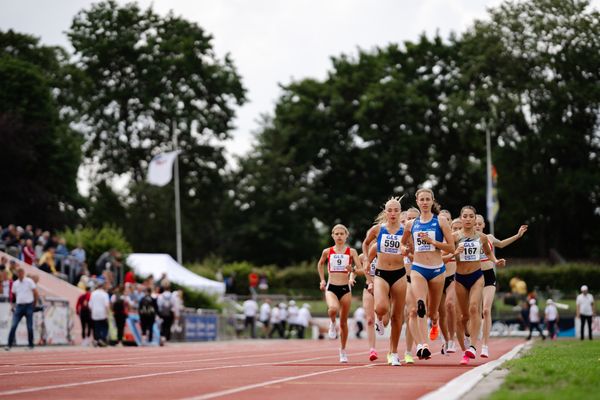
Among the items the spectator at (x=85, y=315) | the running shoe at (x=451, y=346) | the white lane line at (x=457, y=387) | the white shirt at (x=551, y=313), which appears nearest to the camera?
the white lane line at (x=457, y=387)

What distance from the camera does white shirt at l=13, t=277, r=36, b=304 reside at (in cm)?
2750

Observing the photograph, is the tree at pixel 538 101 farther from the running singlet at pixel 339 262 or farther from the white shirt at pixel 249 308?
the running singlet at pixel 339 262

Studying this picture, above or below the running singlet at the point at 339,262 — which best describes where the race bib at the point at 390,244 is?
above

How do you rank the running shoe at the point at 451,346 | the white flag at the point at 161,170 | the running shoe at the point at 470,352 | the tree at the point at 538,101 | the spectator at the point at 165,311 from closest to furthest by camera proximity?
the running shoe at the point at 470,352, the running shoe at the point at 451,346, the spectator at the point at 165,311, the white flag at the point at 161,170, the tree at the point at 538,101

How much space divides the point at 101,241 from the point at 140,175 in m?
29.5

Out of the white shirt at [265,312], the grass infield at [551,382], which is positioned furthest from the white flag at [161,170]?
the grass infield at [551,382]

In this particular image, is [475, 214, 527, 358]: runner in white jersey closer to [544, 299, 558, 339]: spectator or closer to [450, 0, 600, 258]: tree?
[544, 299, 558, 339]: spectator

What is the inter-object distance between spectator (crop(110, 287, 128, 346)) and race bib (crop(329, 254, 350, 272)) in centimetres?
1684

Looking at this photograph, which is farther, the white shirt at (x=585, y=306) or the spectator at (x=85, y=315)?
the white shirt at (x=585, y=306)

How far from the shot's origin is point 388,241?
16094 millimetres

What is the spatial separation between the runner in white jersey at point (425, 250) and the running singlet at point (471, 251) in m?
1.73

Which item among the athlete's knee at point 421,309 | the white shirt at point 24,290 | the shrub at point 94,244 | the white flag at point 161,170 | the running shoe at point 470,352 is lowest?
the running shoe at point 470,352

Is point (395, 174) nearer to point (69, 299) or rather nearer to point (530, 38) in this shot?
point (530, 38)

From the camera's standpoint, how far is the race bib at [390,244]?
16031 mm
